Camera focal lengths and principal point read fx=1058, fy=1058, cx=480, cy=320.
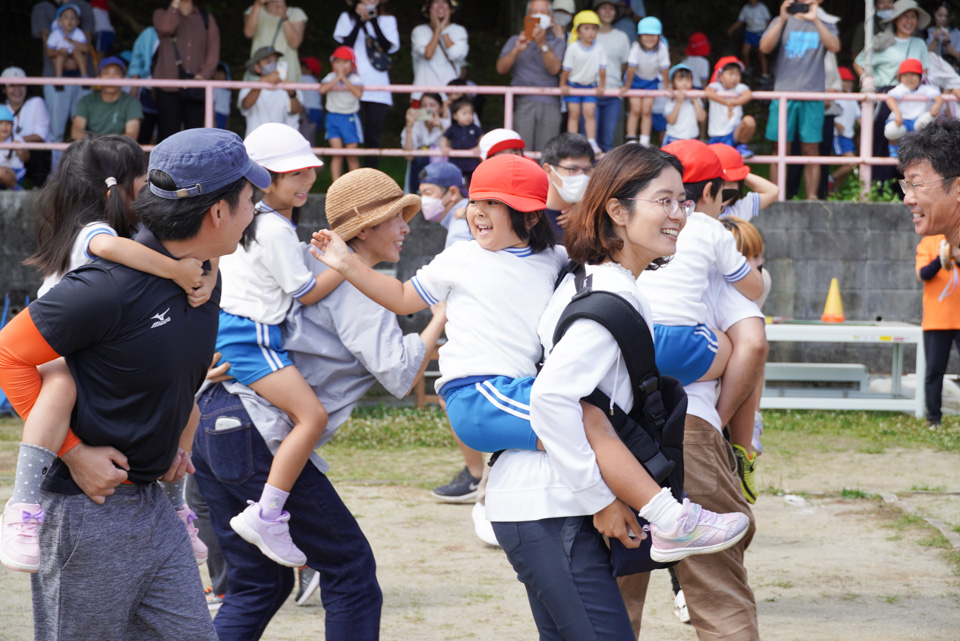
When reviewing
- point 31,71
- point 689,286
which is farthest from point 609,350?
point 31,71

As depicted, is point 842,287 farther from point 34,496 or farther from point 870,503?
point 34,496

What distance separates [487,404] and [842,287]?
29.5ft

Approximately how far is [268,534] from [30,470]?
3.74ft

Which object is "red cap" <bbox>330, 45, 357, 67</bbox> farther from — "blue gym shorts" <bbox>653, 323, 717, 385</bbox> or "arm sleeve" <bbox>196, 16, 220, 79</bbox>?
"blue gym shorts" <bbox>653, 323, 717, 385</bbox>

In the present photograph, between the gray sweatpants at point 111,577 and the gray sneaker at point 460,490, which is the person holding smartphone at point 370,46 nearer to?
the gray sneaker at point 460,490

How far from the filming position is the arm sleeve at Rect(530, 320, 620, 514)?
2.46 m

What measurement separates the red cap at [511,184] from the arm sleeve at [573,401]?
26.3 inches

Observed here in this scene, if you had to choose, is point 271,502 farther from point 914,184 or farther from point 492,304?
point 914,184

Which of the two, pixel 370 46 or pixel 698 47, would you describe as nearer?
pixel 370 46

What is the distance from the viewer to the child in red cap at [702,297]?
3.43 metres

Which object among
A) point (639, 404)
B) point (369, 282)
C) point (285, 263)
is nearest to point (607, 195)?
point (639, 404)

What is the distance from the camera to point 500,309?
2.94 metres

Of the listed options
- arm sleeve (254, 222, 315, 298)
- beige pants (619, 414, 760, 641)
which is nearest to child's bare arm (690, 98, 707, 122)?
beige pants (619, 414, 760, 641)

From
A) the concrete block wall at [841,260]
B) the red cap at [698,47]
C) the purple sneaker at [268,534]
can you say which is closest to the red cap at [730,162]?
the purple sneaker at [268,534]
